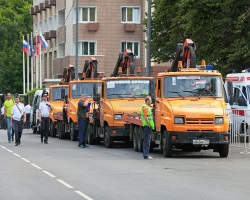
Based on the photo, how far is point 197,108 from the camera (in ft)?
88.9

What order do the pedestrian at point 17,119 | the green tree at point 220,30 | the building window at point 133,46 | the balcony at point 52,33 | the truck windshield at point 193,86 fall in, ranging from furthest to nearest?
the balcony at point 52,33
the building window at point 133,46
the green tree at point 220,30
the pedestrian at point 17,119
the truck windshield at point 193,86

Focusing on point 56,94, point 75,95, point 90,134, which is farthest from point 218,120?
point 56,94

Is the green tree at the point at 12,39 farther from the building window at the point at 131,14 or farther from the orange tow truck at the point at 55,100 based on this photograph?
the orange tow truck at the point at 55,100

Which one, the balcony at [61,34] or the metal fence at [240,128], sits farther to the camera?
the balcony at [61,34]

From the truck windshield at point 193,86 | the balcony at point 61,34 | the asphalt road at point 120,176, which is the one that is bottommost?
the asphalt road at point 120,176

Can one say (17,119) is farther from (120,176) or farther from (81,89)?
(120,176)

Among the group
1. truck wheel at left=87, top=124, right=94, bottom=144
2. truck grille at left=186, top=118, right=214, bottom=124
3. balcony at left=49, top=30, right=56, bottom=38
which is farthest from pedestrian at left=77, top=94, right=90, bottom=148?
balcony at left=49, top=30, right=56, bottom=38

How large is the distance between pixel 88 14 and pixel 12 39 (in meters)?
42.3

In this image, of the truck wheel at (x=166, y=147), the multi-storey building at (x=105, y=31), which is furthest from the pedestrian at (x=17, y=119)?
the multi-storey building at (x=105, y=31)

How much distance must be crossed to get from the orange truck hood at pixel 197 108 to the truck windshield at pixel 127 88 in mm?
6192

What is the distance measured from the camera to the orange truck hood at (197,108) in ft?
88.4

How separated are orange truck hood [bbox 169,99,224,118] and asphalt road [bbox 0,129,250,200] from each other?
122 centimetres

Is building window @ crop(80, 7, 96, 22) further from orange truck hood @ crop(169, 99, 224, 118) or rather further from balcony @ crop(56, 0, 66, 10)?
orange truck hood @ crop(169, 99, 224, 118)

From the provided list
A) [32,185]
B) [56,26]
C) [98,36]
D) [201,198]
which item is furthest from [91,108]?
[56,26]
